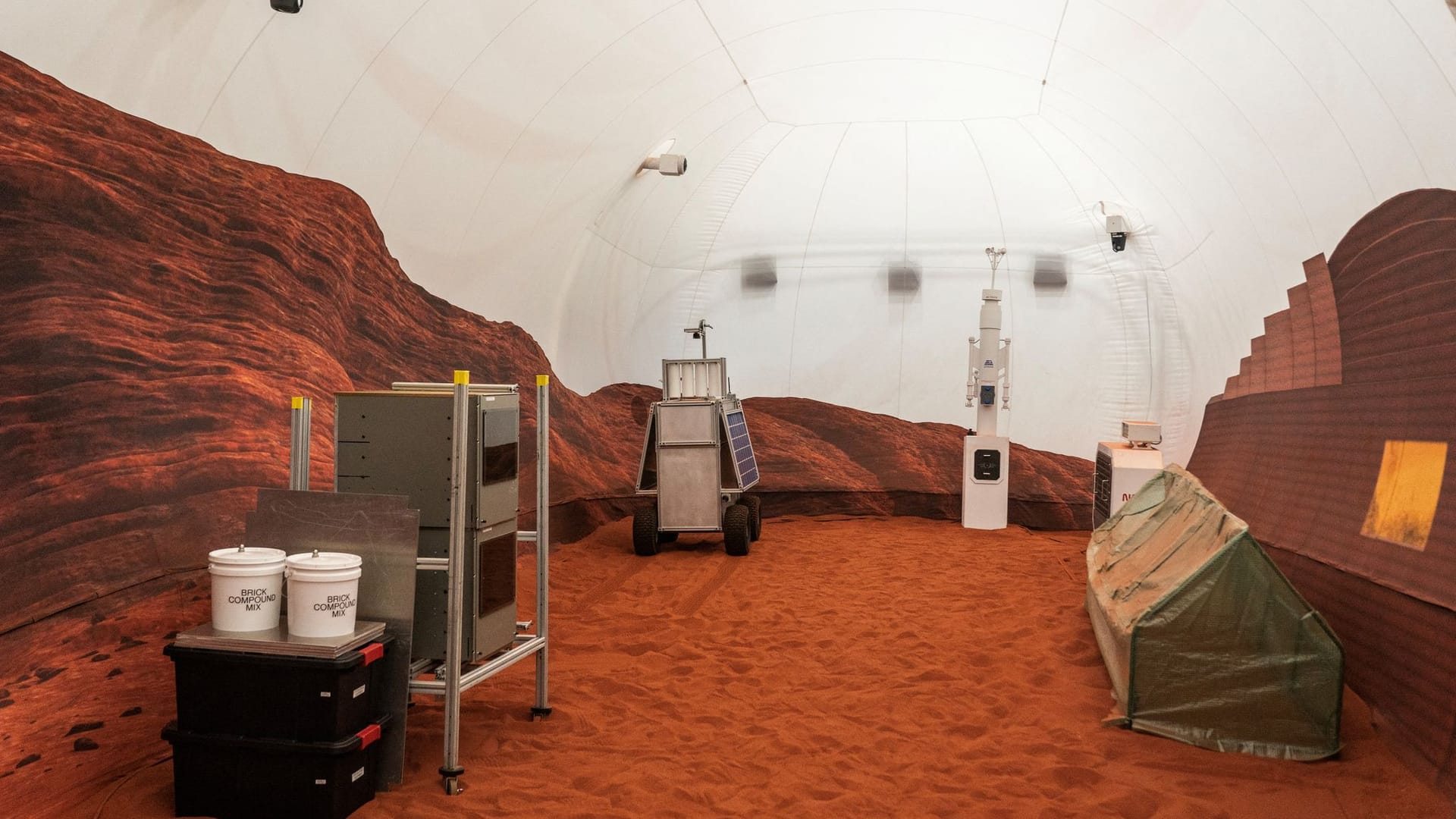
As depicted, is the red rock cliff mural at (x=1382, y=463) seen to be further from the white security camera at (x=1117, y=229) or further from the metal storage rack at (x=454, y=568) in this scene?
the white security camera at (x=1117, y=229)

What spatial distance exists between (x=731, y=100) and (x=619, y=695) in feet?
19.9

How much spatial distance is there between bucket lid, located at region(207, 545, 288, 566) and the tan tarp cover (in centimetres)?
307

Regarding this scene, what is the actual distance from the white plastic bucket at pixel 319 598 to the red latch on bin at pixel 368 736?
31 centimetres

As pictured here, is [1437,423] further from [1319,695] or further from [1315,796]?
[1315,796]

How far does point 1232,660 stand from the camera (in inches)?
143

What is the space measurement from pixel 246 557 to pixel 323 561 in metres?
0.24

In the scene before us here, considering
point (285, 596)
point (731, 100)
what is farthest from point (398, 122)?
point (731, 100)

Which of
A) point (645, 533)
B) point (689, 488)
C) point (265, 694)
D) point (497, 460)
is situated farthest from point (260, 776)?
point (689, 488)

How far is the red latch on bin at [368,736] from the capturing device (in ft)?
10.00

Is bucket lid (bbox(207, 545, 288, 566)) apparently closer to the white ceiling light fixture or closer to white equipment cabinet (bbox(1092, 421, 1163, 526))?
the white ceiling light fixture

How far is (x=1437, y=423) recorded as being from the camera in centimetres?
381

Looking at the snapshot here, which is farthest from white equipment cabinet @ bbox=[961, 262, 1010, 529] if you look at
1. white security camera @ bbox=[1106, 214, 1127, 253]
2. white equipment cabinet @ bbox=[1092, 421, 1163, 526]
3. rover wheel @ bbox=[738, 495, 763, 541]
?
rover wheel @ bbox=[738, 495, 763, 541]

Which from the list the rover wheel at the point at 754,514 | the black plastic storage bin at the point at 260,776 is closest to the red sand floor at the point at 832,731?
the black plastic storage bin at the point at 260,776

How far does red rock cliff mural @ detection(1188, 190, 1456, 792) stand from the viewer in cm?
355
